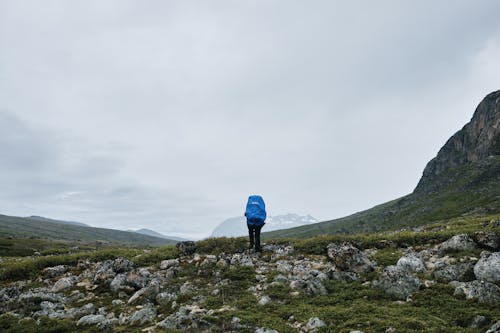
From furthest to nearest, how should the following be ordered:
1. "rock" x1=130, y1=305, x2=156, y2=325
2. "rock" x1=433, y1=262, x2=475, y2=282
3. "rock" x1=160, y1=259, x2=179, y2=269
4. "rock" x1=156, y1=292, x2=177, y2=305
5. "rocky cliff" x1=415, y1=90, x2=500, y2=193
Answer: "rocky cliff" x1=415, y1=90, x2=500, y2=193, "rock" x1=160, y1=259, x2=179, y2=269, "rock" x1=156, y1=292, x2=177, y2=305, "rock" x1=433, y1=262, x2=475, y2=282, "rock" x1=130, y1=305, x2=156, y2=325

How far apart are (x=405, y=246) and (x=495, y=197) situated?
66.9 metres

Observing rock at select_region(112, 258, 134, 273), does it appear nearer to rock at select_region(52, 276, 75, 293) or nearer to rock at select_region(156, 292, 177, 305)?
rock at select_region(52, 276, 75, 293)

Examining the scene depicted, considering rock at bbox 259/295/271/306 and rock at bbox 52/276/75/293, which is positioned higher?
rock at bbox 52/276/75/293

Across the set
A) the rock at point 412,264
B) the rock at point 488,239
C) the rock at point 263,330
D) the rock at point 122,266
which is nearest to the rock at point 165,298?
the rock at point 263,330

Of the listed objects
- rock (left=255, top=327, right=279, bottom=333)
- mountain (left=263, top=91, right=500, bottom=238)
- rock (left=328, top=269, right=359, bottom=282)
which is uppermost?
mountain (left=263, top=91, right=500, bottom=238)

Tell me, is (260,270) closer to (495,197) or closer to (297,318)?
(297,318)

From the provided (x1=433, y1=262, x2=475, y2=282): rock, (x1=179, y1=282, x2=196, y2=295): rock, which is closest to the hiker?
(x1=179, y1=282, x2=196, y2=295): rock

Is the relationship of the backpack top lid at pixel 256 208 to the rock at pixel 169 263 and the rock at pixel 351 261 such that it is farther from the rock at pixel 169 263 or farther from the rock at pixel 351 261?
the rock at pixel 351 261

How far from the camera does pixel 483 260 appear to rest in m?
12.4

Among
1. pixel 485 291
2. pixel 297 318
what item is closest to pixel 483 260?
pixel 485 291

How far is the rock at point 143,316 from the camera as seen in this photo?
11594 mm

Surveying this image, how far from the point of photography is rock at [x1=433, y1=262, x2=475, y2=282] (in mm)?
12627

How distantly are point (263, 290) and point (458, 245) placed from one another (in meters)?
9.74

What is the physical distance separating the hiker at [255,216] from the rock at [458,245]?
9.97 metres
